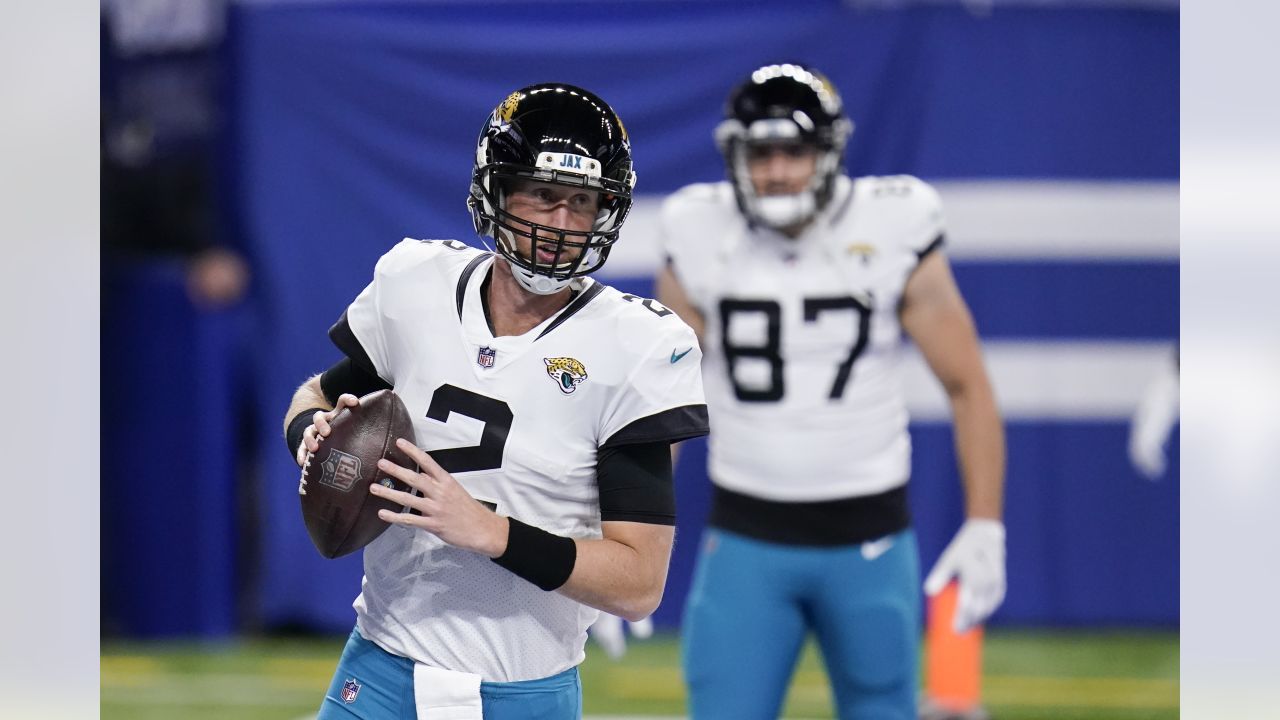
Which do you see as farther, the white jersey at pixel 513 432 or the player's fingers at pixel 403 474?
the white jersey at pixel 513 432

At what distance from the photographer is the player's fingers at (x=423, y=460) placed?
6.37 feet

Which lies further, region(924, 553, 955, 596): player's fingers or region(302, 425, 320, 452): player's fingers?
region(924, 553, 955, 596): player's fingers

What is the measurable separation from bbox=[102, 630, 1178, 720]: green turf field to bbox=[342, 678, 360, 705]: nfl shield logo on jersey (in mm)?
2770

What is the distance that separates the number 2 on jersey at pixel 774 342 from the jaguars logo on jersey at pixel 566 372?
4.37 ft

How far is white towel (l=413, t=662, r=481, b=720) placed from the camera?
2043 mm

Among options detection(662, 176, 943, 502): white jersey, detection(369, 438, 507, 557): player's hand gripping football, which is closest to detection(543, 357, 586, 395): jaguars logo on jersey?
detection(369, 438, 507, 557): player's hand gripping football

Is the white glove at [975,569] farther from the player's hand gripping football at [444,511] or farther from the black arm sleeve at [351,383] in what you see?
the player's hand gripping football at [444,511]

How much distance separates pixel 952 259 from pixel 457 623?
4115 millimetres

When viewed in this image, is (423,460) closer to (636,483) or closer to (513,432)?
(513,432)

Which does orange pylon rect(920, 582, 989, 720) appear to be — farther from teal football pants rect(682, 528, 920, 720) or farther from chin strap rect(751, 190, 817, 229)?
chin strap rect(751, 190, 817, 229)

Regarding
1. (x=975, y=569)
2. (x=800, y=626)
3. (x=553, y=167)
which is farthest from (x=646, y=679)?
(x=553, y=167)

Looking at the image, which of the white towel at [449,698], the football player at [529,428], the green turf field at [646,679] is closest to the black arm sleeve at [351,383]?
the football player at [529,428]

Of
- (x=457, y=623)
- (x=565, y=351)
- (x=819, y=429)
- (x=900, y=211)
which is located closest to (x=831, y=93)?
(x=900, y=211)

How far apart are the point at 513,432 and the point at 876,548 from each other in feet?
4.44
